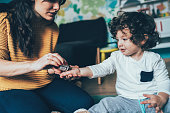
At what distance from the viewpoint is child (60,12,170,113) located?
37.3 inches

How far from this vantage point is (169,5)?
9.34ft

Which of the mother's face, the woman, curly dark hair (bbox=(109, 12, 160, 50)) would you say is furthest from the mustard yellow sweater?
curly dark hair (bbox=(109, 12, 160, 50))

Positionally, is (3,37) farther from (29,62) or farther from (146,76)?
(146,76)

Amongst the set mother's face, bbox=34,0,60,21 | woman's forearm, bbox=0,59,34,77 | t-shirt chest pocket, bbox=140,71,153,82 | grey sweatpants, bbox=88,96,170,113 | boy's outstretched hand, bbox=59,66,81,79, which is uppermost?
mother's face, bbox=34,0,60,21

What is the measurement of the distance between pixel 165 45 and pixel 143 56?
6.23ft

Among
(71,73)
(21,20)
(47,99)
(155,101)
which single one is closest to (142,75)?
(155,101)

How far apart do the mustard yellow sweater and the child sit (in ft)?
0.70

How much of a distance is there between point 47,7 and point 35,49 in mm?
287

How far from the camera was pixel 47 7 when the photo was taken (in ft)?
3.02

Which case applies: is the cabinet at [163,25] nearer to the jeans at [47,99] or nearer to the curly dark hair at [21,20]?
the jeans at [47,99]

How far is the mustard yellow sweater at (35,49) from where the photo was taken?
867 millimetres

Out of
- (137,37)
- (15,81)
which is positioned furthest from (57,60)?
(137,37)

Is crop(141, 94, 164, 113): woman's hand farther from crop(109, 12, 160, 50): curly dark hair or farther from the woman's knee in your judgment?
the woman's knee

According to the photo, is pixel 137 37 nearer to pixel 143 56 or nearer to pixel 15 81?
pixel 143 56
